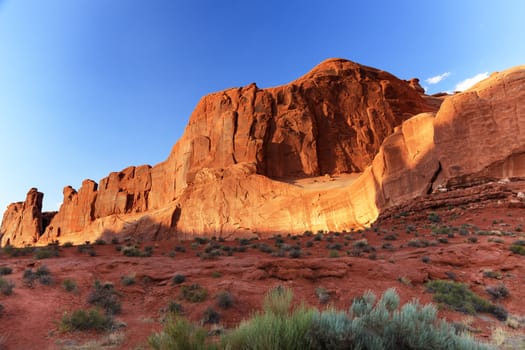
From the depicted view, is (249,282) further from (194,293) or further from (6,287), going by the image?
(6,287)

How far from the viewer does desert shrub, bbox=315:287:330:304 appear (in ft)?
24.2

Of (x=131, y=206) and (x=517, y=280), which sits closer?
(x=517, y=280)

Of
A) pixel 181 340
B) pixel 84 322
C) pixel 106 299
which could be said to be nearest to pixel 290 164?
pixel 106 299

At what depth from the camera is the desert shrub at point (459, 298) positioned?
7211 mm

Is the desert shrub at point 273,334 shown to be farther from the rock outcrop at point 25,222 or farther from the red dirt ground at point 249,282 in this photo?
the rock outcrop at point 25,222

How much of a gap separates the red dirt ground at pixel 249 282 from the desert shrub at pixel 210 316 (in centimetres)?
16

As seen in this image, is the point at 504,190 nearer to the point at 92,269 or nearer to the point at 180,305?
the point at 180,305

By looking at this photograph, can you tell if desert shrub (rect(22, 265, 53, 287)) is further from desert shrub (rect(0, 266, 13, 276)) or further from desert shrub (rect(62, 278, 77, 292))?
Answer: desert shrub (rect(0, 266, 13, 276))

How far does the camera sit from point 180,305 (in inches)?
282

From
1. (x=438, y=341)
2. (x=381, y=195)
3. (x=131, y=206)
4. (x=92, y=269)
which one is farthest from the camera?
(x=131, y=206)

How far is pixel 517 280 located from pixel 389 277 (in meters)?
3.33

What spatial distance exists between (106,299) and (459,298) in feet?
26.0

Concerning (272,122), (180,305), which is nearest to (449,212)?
(180,305)

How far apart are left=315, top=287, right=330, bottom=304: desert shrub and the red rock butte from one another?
1532 centimetres
